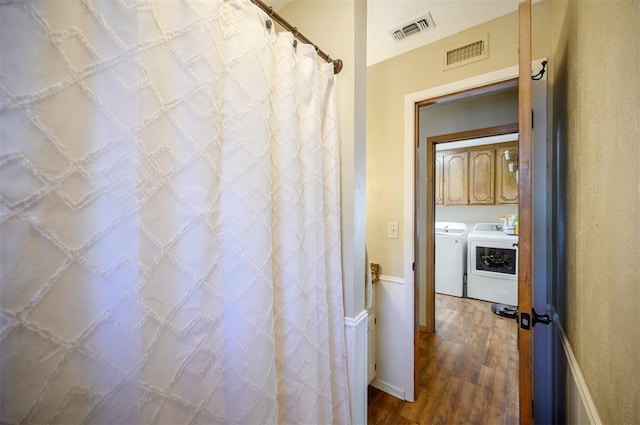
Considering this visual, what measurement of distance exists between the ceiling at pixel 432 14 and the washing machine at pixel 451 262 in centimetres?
295

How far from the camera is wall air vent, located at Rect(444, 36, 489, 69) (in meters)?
1.56

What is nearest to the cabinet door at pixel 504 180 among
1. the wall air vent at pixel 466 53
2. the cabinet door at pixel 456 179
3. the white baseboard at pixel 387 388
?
the cabinet door at pixel 456 179

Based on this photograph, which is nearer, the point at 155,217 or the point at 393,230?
the point at 155,217

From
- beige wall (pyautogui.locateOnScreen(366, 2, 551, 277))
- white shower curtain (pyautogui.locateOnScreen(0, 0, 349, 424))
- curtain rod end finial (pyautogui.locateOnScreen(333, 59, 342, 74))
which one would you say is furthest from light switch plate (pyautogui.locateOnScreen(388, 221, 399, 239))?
curtain rod end finial (pyautogui.locateOnScreen(333, 59, 342, 74))

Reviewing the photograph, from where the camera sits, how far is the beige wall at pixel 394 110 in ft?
5.11

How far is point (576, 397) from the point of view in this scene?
895mm

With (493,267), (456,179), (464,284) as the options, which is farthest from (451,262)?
(456,179)

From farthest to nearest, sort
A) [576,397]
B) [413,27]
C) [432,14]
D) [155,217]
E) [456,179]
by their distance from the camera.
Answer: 1. [456,179]
2. [413,27]
3. [432,14]
4. [576,397]
5. [155,217]

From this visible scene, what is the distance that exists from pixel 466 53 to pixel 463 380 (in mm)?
2445

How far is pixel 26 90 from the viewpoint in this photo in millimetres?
444

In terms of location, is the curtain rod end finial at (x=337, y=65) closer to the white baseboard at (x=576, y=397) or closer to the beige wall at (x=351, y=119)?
the beige wall at (x=351, y=119)

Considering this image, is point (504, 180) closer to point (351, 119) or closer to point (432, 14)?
point (432, 14)

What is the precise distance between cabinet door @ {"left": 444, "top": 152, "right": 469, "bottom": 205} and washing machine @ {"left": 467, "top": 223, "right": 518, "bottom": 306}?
2.28 feet

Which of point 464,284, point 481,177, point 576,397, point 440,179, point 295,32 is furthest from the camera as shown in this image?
point 440,179
